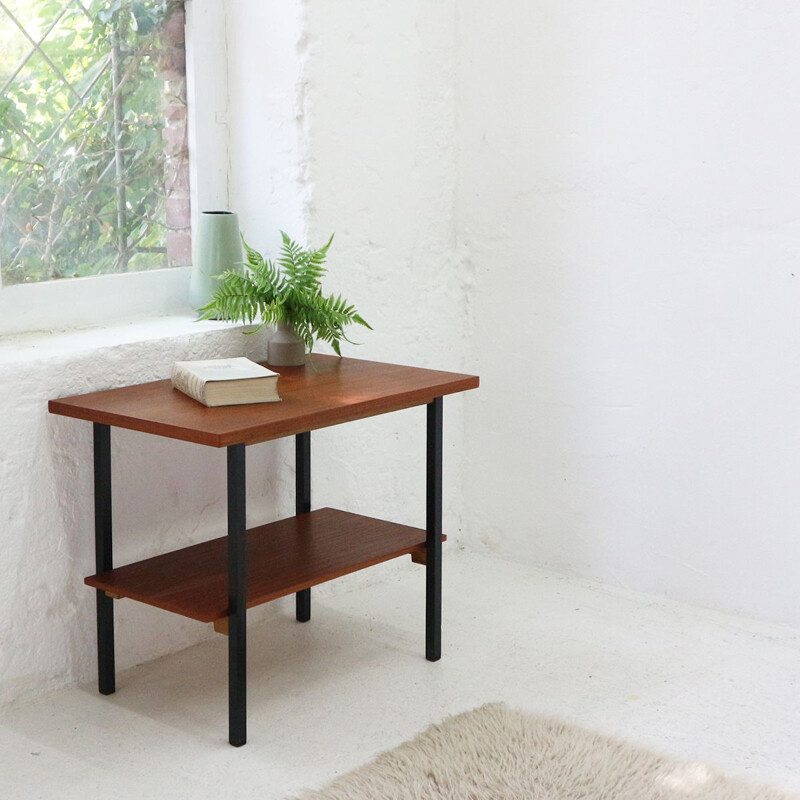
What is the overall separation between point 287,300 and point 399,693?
94cm

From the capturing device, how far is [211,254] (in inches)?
114

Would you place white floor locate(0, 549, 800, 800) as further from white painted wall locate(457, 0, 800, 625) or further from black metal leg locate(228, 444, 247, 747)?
white painted wall locate(457, 0, 800, 625)

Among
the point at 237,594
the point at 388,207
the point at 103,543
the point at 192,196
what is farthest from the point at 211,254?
the point at 237,594

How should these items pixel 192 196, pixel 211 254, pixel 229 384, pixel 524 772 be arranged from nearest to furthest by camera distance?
pixel 524 772, pixel 229 384, pixel 211 254, pixel 192 196

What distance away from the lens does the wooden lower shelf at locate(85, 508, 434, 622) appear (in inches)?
93.6

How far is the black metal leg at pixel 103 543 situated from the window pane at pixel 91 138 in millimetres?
490

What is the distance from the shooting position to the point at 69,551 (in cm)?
257

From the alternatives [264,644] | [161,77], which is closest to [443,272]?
[161,77]

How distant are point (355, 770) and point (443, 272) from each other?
1618mm

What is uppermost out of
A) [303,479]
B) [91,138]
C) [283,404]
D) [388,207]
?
[91,138]

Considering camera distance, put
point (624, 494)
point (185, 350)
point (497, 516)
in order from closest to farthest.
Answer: point (185, 350)
point (624, 494)
point (497, 516)

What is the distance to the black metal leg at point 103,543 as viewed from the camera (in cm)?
250

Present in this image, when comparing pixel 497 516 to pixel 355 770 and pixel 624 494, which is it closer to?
pixel 624 494

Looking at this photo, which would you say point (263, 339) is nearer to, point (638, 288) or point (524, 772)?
point (638, 288)
